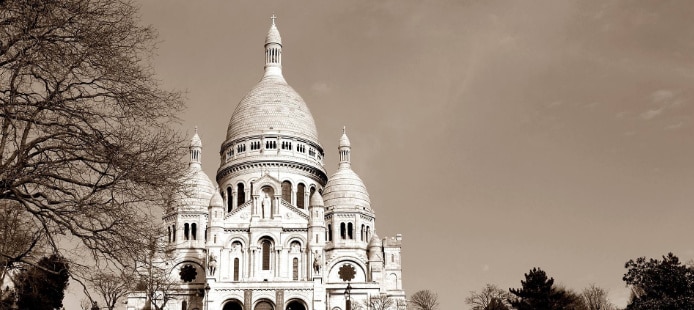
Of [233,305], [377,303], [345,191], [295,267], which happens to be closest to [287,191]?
[345,191]

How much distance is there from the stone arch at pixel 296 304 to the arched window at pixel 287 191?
50.2 ft

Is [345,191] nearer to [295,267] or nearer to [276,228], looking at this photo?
[276,228]

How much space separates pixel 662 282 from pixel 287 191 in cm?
5145

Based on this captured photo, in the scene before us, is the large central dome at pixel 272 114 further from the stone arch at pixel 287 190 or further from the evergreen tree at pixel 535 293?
the evergreen tree at pixel 535 293

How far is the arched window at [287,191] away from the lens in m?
89.6

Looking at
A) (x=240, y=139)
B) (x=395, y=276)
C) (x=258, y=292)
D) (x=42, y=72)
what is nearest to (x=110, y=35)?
(x=42, y=72)

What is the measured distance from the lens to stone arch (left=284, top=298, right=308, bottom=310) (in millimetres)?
75625

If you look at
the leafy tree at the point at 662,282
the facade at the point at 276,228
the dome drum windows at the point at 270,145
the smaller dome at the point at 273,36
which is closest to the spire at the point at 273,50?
the smaller dome at the point at 273,36

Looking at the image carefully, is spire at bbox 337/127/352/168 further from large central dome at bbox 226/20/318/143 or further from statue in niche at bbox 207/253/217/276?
statue in niche at bbox 207/253/217/276

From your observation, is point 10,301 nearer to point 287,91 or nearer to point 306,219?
point 306,219

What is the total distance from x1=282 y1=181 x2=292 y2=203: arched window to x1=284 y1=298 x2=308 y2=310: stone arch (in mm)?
15302

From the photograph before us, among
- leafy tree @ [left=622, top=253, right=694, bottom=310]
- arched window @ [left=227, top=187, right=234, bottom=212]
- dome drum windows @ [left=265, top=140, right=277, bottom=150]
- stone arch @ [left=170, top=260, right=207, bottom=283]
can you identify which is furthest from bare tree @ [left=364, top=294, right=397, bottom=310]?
leafy tree @ [left=622, top=253, right=694, bottom=310]

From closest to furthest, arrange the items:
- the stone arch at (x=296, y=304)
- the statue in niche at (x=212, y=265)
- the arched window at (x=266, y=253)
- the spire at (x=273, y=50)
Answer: the statue in niche at (x=212, y=265)
the stone arch at (x=296, y=304)
the arched window at (x=266, y=253)
the spire at (x=273, y=50)

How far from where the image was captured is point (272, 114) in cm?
9669
